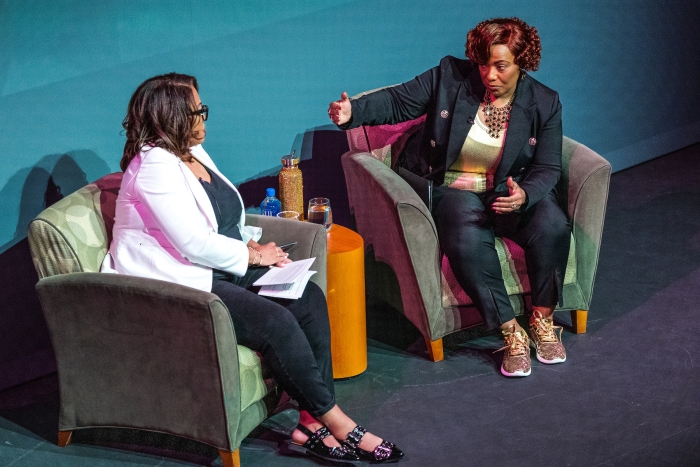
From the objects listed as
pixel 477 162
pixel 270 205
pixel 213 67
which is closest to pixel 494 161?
pixel 477 162

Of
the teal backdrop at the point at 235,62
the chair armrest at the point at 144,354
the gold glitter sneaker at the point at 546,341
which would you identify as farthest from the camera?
the gold glitter sneaker at the point at 546,341

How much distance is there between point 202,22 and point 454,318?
4.88 ft

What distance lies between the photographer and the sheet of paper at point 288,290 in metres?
2.79

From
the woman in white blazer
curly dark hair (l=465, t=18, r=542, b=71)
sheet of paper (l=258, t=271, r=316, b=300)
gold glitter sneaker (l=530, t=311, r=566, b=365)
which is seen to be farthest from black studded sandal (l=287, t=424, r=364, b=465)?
curly dark hair (l=465, t=18, r=542, b=71)

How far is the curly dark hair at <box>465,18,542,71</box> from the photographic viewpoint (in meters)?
3.26

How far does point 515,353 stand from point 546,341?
17 centimetres

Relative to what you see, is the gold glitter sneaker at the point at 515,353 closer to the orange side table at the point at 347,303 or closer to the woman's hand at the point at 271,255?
the orange side table at the point at 347,303

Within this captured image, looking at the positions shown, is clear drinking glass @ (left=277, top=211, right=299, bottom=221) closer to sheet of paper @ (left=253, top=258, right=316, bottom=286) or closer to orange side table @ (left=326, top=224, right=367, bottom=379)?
orange side table @ (left=326, top=224, right=367, bottom=379)

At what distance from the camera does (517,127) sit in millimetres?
3383

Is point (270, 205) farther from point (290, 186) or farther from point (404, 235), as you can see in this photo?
point (404, 235)

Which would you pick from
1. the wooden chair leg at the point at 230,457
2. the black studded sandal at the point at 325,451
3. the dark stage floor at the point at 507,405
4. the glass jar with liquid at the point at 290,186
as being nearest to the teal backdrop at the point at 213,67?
the glass jar with liquid at the point at 290,186

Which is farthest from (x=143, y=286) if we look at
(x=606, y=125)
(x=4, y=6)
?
(x=606, y=125)

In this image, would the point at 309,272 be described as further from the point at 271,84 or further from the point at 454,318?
the point at 271,84

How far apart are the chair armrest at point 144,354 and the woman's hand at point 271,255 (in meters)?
0.37
